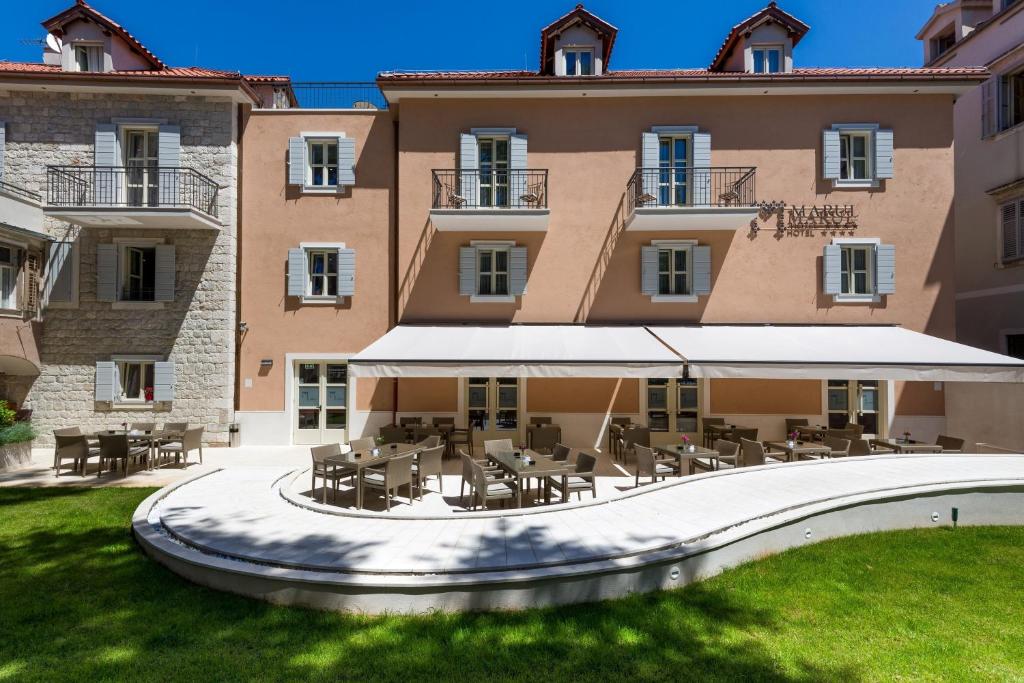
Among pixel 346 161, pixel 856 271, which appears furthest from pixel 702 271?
pixel 346 161

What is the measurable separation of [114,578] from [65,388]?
12297mm

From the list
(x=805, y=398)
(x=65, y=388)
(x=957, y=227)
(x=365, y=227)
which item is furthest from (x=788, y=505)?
(x=65, y=388)

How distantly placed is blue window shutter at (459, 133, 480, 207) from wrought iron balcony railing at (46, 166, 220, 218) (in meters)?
7.68

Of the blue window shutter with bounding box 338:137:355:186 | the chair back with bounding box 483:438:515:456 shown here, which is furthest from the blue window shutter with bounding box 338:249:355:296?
the chair back with bounding box 483:438:515:456

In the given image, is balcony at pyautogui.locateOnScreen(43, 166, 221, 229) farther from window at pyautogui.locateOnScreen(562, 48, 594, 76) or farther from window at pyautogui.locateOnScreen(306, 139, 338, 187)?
window at pyautogui.locateOnScreen(562, 48, 594, 76)

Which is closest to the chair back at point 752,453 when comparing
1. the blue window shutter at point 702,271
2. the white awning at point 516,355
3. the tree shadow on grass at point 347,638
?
the white awning at point 516,355

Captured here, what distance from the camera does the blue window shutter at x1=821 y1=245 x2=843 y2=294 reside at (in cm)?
1406

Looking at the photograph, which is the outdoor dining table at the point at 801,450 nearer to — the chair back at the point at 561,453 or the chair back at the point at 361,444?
the chair back at the point at 561,453

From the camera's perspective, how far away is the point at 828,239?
46.7 feet

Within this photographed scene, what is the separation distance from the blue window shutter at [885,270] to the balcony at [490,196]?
33.2 ft

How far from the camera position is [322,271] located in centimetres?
1499

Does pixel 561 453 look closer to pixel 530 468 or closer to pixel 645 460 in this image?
pixel 530 468

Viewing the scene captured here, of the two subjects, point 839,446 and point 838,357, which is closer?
point 838,357

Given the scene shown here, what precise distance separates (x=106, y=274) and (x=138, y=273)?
0.79m
